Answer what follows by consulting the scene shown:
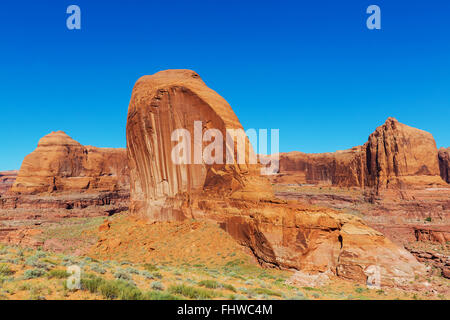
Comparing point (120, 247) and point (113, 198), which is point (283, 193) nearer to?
point (113, 198)

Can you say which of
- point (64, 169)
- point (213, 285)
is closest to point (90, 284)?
point (213, 285)

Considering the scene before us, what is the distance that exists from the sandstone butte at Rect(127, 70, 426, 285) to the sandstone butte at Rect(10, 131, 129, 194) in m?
51.1

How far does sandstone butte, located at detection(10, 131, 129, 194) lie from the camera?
71688 mm

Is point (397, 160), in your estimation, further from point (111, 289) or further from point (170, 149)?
point (111, 289)

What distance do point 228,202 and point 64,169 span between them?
69494 mm

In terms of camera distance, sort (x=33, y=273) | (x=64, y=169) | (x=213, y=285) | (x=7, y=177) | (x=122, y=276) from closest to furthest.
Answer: (x=33, y=273) → (x=122, y=276) → (x=213, y=285) → (x=64, y=169) → (x=7, y=177)

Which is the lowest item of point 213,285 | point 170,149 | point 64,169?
point 213,285

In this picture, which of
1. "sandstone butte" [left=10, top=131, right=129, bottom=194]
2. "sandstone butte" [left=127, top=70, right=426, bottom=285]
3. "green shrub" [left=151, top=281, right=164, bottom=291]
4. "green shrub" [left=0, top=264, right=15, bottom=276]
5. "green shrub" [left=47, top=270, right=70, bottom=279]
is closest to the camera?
A: "green shrub" [left=0, top=264, right=15, bottom=276]

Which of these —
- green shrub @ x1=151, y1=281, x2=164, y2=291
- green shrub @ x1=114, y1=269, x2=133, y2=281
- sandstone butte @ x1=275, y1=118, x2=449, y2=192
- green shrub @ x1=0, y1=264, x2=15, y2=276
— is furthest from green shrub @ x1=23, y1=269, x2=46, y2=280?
sandstone butte @ x1=275, y1=118, x2=449, y2=192

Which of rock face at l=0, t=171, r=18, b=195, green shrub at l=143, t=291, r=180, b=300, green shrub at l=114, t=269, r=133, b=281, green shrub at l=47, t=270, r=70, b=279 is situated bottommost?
green shrub at l=114, t=269, r=133, b=281

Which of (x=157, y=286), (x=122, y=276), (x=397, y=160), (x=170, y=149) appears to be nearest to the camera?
(x=157, y=286)

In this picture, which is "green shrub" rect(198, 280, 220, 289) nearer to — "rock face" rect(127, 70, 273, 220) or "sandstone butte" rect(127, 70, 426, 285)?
"sandstone butte" rect(127, 70, 426, 285)

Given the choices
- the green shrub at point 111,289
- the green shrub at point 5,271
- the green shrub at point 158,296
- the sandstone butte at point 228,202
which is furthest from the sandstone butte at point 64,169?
the green shrub at point 158,296

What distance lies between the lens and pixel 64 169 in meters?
77.2
